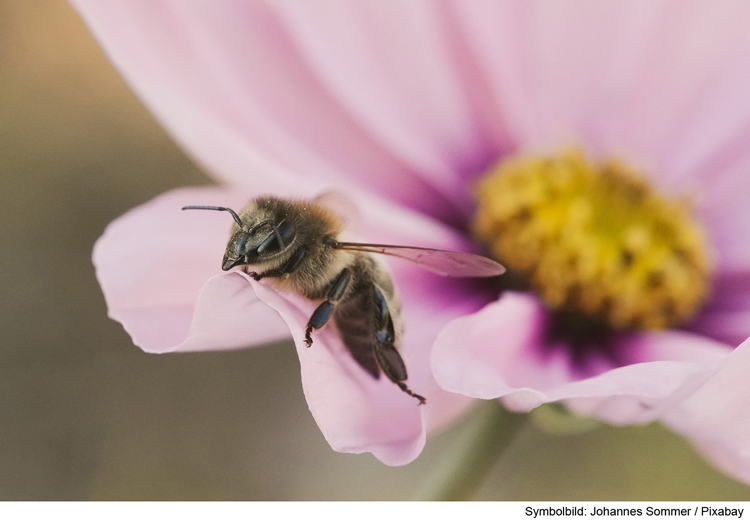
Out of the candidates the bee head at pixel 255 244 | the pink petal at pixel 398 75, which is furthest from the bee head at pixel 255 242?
the pink petal at pixel 398 75

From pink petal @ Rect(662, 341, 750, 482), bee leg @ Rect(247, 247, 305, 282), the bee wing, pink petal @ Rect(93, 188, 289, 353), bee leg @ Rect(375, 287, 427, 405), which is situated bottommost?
pink petal @ Rect(662, 341, 750, 482)

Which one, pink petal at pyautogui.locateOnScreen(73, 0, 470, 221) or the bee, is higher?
pink petal at pyautogui.locateOnScreen(73, 0, 470, 221)

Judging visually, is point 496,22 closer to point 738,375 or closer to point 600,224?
point 600,224

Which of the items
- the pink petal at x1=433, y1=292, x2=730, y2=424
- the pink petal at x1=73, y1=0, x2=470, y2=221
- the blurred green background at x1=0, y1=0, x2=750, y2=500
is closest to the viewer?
the pink petal at x1=433, y1=292, x2=730, y2=424

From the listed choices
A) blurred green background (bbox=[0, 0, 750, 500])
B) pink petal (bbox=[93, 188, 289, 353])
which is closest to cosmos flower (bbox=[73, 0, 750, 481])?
pink petal (bbox=[93, 188, 289, 353])

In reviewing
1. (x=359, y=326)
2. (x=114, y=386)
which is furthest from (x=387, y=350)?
(x=114, y=386)

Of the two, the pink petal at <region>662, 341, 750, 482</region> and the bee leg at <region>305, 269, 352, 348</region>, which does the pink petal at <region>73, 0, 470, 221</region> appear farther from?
the pink petal at <region>662, 341, 750, 482</region>
